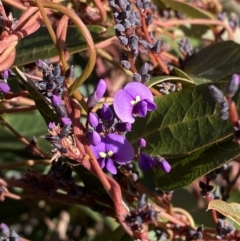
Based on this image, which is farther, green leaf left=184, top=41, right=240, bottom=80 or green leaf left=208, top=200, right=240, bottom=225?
green leaf left=184, top=41, right=240, bottom=80

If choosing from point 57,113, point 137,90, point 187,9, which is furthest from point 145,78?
point 187,9

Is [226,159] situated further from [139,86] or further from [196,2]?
[196,2]

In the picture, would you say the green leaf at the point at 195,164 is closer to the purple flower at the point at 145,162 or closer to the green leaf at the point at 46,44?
the purple flower at the point at 145,162

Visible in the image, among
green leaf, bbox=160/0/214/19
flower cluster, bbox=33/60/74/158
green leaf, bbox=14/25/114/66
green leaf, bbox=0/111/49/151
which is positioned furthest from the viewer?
green leaf, bbox=0/111/49/151

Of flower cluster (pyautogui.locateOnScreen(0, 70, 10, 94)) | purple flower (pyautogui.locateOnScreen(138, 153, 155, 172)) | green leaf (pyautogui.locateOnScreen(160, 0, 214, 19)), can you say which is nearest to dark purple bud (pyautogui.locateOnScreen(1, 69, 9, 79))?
flower cluster (pyautogui.locateOnScreen(0, 70, 10, 94))

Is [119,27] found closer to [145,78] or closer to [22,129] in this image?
[145,78]

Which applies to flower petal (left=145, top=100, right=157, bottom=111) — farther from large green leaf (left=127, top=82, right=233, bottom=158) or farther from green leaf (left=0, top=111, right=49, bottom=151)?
green leaf (left=0, top=111, right=49, bottom=151)

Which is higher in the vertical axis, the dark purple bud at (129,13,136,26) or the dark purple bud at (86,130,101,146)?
the dark purple bud at (129,13,136,26)
